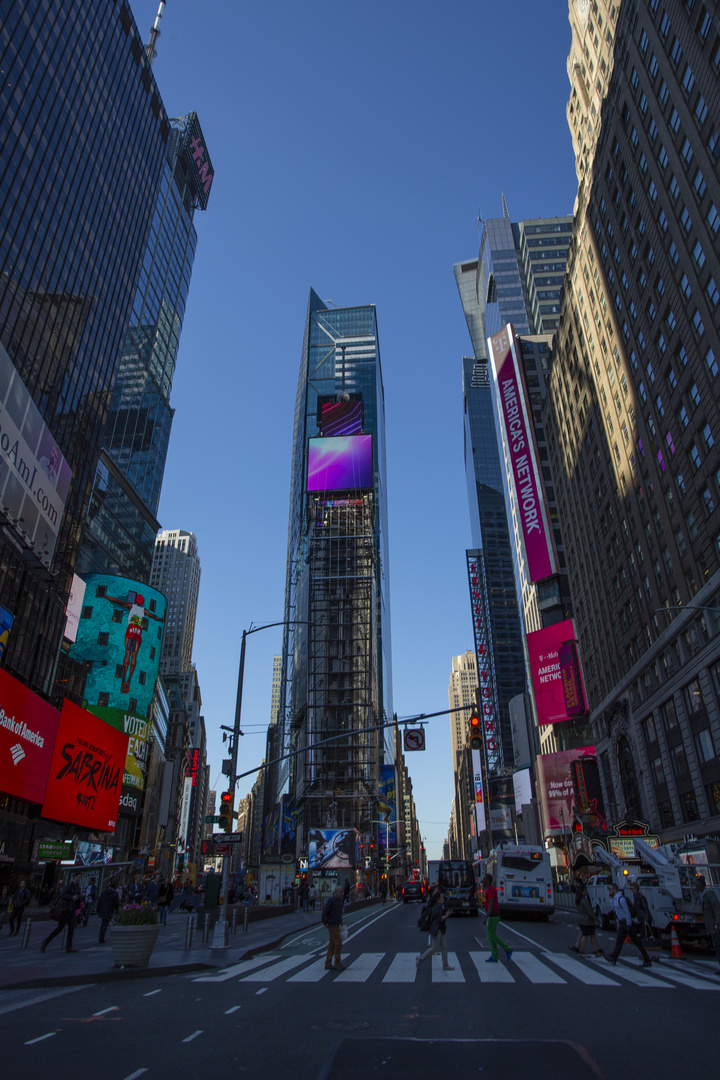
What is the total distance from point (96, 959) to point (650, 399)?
4788 cm

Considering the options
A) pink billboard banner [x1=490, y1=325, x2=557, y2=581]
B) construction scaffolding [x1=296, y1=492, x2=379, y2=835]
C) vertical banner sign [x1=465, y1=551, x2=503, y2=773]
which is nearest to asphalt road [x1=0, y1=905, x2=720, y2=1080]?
construction scaffolding [x1=296, y1=492, x2=379, y2=835]

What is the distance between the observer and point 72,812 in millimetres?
49750

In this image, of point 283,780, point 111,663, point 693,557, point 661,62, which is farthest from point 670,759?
point 283,780

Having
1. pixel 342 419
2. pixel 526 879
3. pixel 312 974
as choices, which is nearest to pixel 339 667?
pixel 342 419

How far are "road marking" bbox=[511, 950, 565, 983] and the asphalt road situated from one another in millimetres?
45

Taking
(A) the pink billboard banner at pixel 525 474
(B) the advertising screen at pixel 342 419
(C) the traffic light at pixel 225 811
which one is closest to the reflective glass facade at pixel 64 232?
(C) the traffic light at pixel 225 811

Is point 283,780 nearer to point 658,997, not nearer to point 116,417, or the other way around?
point 116,417

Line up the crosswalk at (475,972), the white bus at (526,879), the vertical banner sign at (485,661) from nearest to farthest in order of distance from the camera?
the crosswalk at (475,972)
the white bus at (526,879)
the vertical banner sign at (485,661)

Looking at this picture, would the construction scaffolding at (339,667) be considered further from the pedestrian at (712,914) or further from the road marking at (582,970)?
the pedestrian at (712,914)

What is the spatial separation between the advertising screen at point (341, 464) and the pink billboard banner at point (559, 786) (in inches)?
1969

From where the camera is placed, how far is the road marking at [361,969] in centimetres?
1348

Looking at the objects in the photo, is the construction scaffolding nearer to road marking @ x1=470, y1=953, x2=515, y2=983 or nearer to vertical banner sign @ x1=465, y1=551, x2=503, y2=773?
vertical banner sign @ x1=465, y1=551, x2=503, y2=773

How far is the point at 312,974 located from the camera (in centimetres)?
1447

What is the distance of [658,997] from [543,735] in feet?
289
